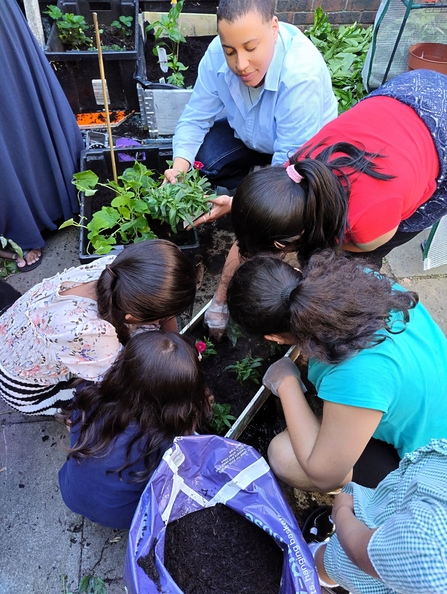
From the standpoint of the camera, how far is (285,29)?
78.4 inches

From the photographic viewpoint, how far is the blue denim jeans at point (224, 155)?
2.47 metres

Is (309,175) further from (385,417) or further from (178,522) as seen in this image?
(178,522)

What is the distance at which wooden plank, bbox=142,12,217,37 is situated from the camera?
345cm

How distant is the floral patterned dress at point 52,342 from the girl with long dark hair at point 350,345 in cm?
50

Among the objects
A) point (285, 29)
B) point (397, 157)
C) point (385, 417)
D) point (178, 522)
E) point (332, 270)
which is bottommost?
point (178, 522)

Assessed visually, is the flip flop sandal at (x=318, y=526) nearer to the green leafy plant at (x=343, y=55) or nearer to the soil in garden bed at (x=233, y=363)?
the soil in garden bed at (x=233, y=363)

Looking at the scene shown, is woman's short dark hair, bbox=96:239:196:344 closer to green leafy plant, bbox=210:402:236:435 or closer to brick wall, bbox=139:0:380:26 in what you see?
green leafy plant, bbox=210:402:236:435

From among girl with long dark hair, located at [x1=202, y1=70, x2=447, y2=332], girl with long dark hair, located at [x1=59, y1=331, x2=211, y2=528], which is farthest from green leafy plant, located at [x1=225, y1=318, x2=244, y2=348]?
girl with long dark hair, located at [x1=59, y1=331, x2=211, y2=528]

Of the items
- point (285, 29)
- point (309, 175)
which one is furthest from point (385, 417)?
point (285, 29)

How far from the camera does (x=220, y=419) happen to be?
180cm

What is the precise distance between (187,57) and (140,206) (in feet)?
6.62

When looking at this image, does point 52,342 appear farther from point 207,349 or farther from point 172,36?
point 172,36

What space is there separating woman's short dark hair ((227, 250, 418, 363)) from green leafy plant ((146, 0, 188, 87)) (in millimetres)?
2290

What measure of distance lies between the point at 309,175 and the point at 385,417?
2.65ft
